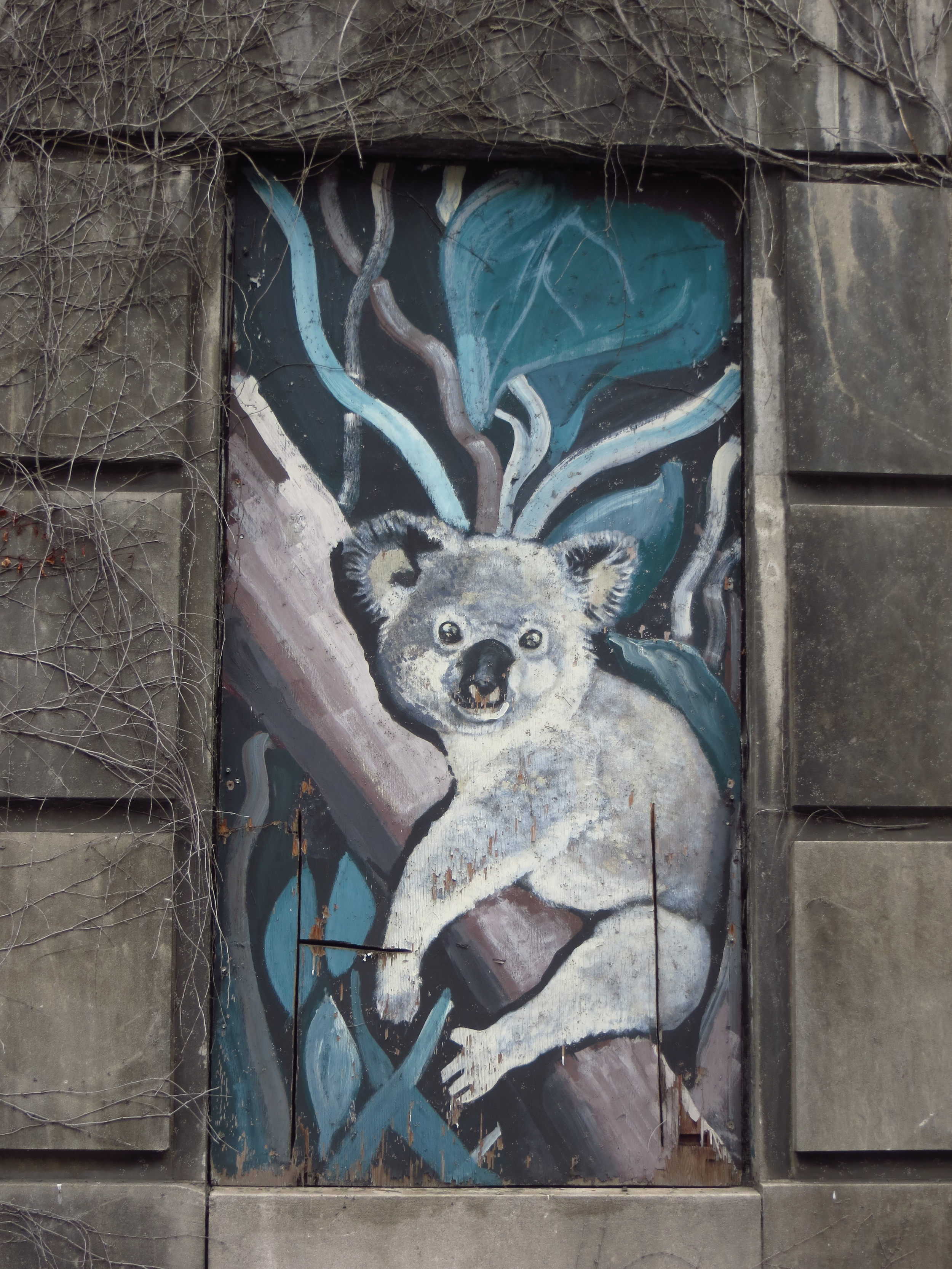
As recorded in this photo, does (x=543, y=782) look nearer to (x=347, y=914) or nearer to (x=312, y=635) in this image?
(x=347, y=914)

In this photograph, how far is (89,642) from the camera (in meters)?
2.66

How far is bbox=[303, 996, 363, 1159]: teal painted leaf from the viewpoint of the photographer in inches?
109

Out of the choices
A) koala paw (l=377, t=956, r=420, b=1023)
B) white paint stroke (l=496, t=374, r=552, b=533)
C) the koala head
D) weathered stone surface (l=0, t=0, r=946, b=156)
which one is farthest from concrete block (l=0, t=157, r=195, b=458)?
koala paw (l=377, t=956, r=420, b=1023)

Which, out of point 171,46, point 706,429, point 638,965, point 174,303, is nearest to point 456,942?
point 638,965

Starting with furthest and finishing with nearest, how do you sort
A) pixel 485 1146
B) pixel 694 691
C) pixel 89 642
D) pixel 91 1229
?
pixel 694 691, pixel 485 1146, pixel 89 642, pixel 91 1229

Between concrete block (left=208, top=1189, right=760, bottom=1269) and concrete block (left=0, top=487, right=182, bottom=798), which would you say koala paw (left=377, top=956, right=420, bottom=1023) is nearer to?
concrete block (left=208, top=1189, right=760, bottom=1269)

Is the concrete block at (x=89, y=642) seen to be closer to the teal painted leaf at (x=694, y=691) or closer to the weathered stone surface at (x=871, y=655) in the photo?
the teal painted leaf at (x=694, y=691)

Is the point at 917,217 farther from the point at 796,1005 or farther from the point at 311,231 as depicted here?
the point at 796,1005

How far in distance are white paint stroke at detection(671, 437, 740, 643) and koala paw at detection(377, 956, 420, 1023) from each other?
1.33m

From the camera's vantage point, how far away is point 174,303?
8.96ft

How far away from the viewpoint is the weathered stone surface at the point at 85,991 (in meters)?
2.58

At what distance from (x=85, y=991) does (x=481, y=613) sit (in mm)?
1607

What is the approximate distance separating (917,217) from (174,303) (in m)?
2.30

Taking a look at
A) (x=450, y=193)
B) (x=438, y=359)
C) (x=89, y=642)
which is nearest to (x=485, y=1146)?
(x=89, y=642)
